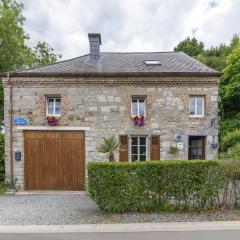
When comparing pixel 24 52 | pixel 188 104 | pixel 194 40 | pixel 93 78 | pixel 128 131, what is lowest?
pixel 128 131

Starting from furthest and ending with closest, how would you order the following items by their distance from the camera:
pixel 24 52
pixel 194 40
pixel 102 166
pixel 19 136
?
pixel 194 40
pixel 24 52
pixel 19 136
pixel 102 166

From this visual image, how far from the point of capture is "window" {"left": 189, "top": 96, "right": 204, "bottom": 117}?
10352 mm

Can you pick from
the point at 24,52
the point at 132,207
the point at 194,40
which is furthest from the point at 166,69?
the point at 194,40

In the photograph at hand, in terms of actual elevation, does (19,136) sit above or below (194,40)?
below

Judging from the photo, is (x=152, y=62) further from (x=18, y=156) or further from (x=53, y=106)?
(x=18, y=156)

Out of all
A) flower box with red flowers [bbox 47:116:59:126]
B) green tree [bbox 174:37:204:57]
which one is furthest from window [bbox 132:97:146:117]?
green tree [bbox 174:37:204:57]

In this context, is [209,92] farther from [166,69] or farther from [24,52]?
[24,52]

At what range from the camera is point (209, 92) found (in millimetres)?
10219

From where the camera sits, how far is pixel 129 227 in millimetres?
5605

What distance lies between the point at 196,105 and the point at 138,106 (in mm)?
2468

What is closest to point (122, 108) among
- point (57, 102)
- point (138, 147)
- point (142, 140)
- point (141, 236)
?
point (142, 140)

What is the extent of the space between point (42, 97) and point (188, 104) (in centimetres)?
616

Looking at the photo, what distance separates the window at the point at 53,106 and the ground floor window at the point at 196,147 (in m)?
5.82

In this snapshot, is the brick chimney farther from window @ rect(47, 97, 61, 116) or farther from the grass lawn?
the grass lawn
